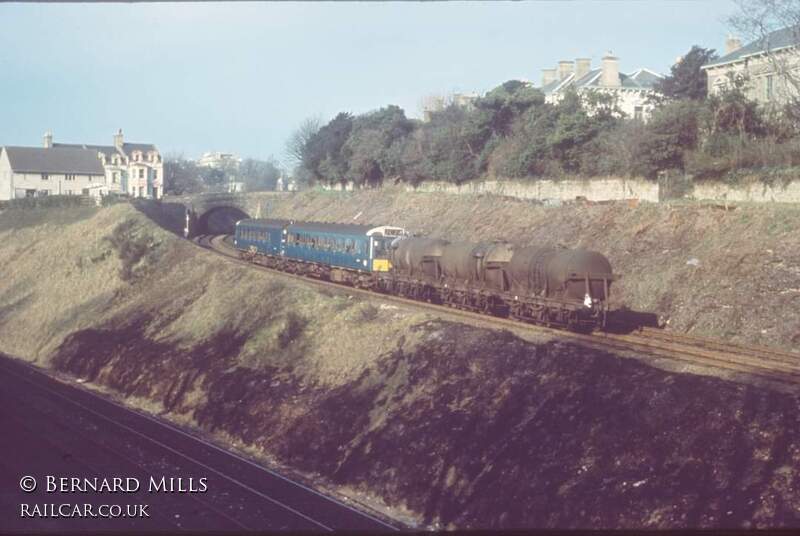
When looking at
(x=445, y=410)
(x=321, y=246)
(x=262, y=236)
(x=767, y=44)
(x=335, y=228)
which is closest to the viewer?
(x=445, y=410)

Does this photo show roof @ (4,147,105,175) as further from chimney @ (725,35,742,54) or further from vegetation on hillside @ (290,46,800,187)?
chimney @ (725,35,742,54)

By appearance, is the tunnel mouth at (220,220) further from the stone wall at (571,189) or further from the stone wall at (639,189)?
the stone wall at (571,189)

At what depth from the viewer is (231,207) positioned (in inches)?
3361

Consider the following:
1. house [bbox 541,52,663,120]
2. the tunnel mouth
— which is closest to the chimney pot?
house [bbox 541,52,663,120]

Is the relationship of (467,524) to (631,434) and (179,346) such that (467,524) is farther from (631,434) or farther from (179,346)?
(179,346)

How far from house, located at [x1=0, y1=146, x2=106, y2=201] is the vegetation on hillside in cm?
3376

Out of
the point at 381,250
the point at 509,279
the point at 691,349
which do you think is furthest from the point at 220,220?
Answer: the point at 691,349

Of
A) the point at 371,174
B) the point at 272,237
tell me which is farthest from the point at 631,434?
the point at 371,174

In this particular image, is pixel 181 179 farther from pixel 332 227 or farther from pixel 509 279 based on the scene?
pixel 509 279

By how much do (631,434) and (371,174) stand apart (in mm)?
55937

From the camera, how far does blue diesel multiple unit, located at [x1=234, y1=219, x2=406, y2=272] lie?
123 ft

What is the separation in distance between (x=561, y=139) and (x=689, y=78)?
716 inches

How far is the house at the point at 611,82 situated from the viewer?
Result: 2670 inches

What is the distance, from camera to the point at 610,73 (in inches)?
2697
